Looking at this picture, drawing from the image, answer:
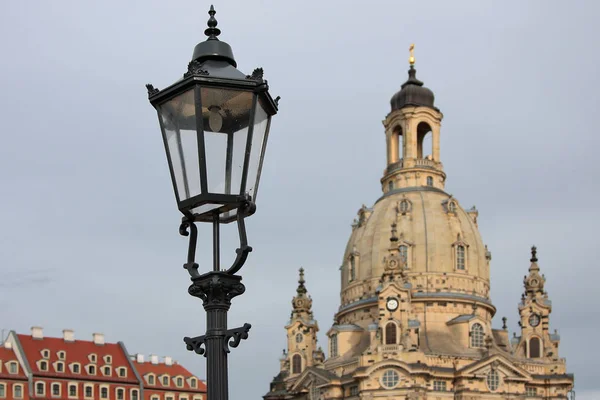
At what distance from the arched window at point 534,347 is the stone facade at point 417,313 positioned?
87mm

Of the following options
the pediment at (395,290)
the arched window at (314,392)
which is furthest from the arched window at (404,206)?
the arched window at (314,392)

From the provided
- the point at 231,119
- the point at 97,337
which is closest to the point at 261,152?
the point at 231,119

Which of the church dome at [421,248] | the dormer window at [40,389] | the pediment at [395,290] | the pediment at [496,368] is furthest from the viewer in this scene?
the church dome at [421,248]

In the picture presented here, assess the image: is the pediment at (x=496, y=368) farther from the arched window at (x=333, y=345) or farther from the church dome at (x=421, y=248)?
the arched window at (x=333, y=345)

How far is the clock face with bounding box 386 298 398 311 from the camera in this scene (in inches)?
3295


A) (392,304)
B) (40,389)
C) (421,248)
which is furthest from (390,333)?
(40,389)

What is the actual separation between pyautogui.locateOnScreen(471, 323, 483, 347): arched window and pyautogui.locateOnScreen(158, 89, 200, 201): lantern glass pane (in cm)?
7998

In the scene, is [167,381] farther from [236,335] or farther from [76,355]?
[236,335]

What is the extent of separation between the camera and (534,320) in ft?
302

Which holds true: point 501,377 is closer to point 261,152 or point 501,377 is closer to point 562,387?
point 562,387

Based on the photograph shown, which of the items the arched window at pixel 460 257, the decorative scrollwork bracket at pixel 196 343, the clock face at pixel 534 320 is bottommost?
the decorative scrollwork bracket at pixel 196 343

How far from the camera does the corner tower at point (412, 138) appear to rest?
309 feet

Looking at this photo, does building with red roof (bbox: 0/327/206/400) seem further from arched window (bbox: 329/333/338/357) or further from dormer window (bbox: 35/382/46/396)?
arched window (bbox: 329/333/338/357)

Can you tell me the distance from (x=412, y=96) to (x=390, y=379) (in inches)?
1122
